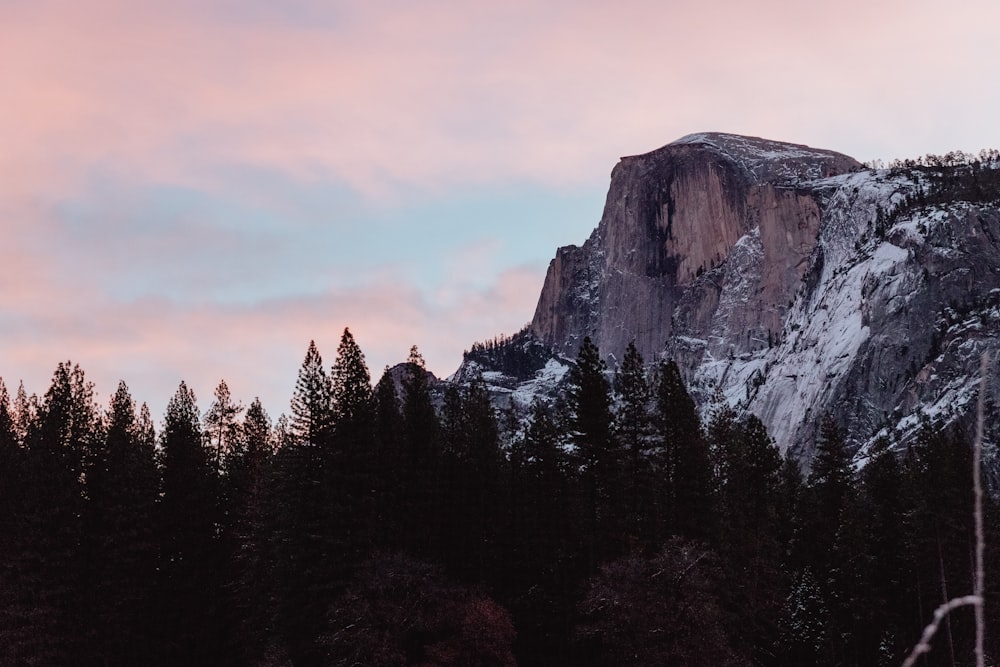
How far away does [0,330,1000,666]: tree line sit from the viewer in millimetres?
45062

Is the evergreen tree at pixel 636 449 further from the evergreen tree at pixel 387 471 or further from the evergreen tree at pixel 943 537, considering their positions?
the evergreen tree at pixel 943 537

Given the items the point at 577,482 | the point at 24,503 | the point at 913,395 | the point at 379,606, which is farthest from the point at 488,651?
the point at 913,395

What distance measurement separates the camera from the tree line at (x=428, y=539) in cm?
4506

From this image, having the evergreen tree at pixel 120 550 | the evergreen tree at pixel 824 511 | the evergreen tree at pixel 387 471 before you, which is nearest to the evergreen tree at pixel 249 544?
the evergreen tree at pixel 120 550

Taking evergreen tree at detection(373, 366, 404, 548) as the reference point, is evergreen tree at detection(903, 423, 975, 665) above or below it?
below

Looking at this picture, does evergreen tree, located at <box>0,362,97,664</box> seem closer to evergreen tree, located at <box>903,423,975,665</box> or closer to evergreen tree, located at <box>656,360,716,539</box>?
evergreen tree, located at <box>656,360,716,539</box>

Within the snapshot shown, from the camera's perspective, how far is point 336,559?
165 feet

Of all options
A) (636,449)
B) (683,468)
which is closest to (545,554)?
(636,449)

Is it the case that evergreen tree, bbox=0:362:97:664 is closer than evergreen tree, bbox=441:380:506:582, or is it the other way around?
evergreen tree, bbox=0:362:97:664

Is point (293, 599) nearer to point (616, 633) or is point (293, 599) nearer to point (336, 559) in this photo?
point (336, 559)

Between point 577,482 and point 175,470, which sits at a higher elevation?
point 175,470

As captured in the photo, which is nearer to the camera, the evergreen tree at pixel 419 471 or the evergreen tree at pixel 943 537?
the evergreen tree at pixel 419 471

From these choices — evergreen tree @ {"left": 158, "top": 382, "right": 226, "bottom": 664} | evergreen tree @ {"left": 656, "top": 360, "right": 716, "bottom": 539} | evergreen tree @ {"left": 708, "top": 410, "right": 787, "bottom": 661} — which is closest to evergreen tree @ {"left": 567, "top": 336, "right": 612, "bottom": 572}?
evergreen tree @ {"left": 656, "top": 360, "right": 716, "bottom": 539}

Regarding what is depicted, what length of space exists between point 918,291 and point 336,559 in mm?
153355
